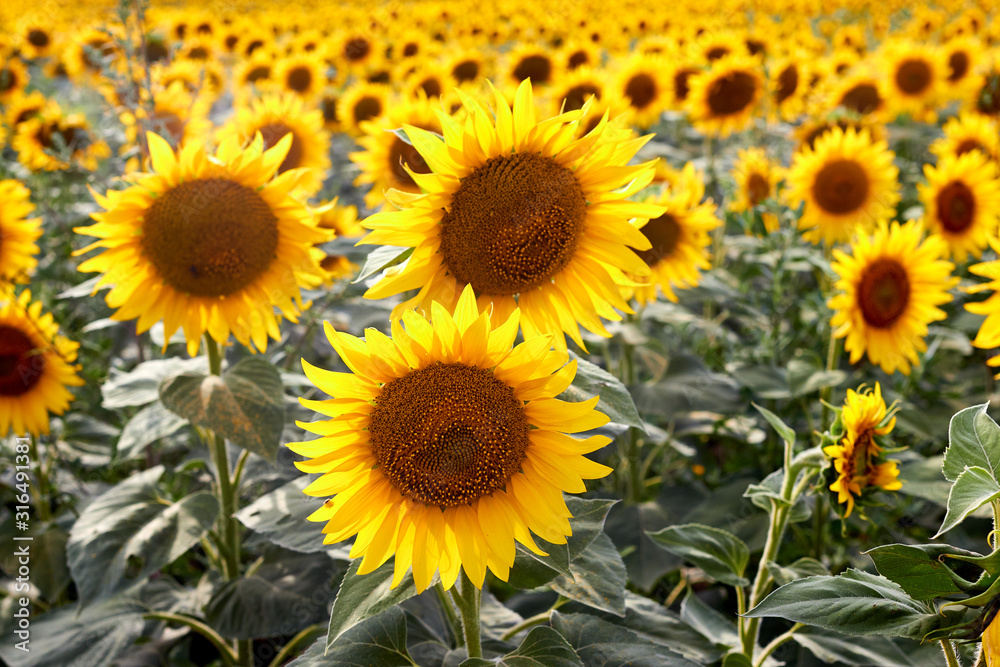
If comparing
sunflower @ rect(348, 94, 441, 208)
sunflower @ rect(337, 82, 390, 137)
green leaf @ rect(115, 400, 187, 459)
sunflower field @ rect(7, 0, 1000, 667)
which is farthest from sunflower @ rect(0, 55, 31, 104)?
green leaf @ rect(115, 400, 187, 459)

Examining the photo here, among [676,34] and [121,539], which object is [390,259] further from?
[676,34]

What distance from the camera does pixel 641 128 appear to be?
4672 mm

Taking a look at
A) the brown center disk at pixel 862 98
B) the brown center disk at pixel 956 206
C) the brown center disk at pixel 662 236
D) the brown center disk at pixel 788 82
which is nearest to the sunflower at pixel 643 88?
the brown center disk at pixel 788 82

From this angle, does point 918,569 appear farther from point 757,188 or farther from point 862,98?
point 862,98

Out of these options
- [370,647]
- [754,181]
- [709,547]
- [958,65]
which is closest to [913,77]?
[958,65]

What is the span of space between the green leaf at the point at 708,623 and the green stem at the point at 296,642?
3.13 feet

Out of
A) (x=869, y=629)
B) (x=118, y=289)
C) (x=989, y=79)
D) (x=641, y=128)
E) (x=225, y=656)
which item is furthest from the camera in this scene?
(x=641, y=128)

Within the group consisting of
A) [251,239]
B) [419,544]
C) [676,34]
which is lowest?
[419,544]

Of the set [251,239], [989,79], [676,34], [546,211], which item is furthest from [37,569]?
[676,34]

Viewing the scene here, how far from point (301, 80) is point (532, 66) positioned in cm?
167

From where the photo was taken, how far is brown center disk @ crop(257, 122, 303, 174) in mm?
3238

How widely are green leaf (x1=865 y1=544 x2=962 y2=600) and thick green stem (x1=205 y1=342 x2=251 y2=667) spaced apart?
5.13 ft

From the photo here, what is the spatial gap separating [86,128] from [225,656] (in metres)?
3.38

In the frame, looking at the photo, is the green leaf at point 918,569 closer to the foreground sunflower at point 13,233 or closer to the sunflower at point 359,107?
the foreground sunflower at point 13,233
